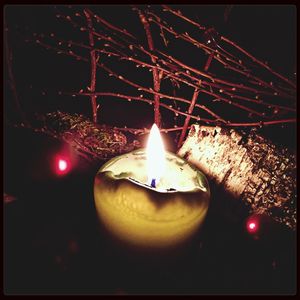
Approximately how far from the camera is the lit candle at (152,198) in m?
0.77

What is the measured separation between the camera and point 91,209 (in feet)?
3.72

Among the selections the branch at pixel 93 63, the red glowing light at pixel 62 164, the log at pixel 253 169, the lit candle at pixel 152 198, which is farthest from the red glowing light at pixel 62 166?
the log at pixel 253 169

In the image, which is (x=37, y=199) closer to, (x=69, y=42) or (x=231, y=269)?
(x=69, y=42)

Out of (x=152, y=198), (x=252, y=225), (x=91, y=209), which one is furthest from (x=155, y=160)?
(x=252, y=225)

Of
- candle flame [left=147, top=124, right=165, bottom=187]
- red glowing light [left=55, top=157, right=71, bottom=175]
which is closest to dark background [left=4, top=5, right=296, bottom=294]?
red glowing light [left=55, top=157, right=71, bottom=175]

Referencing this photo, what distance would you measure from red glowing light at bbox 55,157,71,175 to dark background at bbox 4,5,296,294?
0.03 metres

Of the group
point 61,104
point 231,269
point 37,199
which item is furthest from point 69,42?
point 231,269

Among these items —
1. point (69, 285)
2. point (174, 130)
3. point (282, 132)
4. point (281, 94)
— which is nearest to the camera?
point (69, 285)

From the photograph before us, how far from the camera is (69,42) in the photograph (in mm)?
1148

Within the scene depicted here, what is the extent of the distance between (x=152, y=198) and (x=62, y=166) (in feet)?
1.88

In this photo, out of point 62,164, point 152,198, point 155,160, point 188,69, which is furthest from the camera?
point 62,164

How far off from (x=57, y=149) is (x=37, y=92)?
0.86 feet

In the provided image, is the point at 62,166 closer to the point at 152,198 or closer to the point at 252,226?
the point at 152,198

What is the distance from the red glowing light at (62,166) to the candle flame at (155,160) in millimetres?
438
